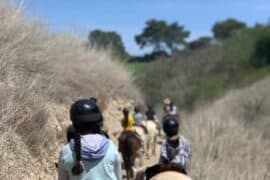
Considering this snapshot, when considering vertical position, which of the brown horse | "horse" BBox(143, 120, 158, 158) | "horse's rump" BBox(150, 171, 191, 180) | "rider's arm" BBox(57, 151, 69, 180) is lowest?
"horse" BBox(143, 120, 158, 158)

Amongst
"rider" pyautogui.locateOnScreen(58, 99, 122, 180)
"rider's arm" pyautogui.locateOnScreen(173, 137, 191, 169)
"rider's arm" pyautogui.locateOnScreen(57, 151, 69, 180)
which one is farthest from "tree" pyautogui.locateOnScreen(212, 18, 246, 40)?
"rider's arm" pyautogui.locateOnScreen(57, 151, 69, 180)

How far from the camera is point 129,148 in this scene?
2198 centimetres

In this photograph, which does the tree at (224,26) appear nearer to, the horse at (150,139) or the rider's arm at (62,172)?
the horse at (150,139)

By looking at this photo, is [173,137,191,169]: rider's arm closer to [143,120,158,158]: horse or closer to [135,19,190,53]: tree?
[143,120,158,158]: horse

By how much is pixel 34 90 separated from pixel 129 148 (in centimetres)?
870

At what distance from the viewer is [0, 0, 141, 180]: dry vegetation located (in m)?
10.8

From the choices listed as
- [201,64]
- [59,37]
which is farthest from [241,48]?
[59,37]

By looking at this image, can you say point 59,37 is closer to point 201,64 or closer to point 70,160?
point 70,160

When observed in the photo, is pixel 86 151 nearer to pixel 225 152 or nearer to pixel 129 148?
pixel 225 152

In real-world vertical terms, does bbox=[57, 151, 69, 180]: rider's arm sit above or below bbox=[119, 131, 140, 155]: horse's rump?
above

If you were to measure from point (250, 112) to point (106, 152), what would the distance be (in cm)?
3716

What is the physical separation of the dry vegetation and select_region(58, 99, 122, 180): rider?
81.5 inches

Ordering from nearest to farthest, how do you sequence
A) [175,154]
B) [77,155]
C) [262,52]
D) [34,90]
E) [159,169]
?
[77,155] → [159,169] → [175,154] → [34,90] → [262,52]

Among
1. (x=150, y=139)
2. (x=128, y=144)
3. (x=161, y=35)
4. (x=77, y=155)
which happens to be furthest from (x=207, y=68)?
(x=77, y=155)
